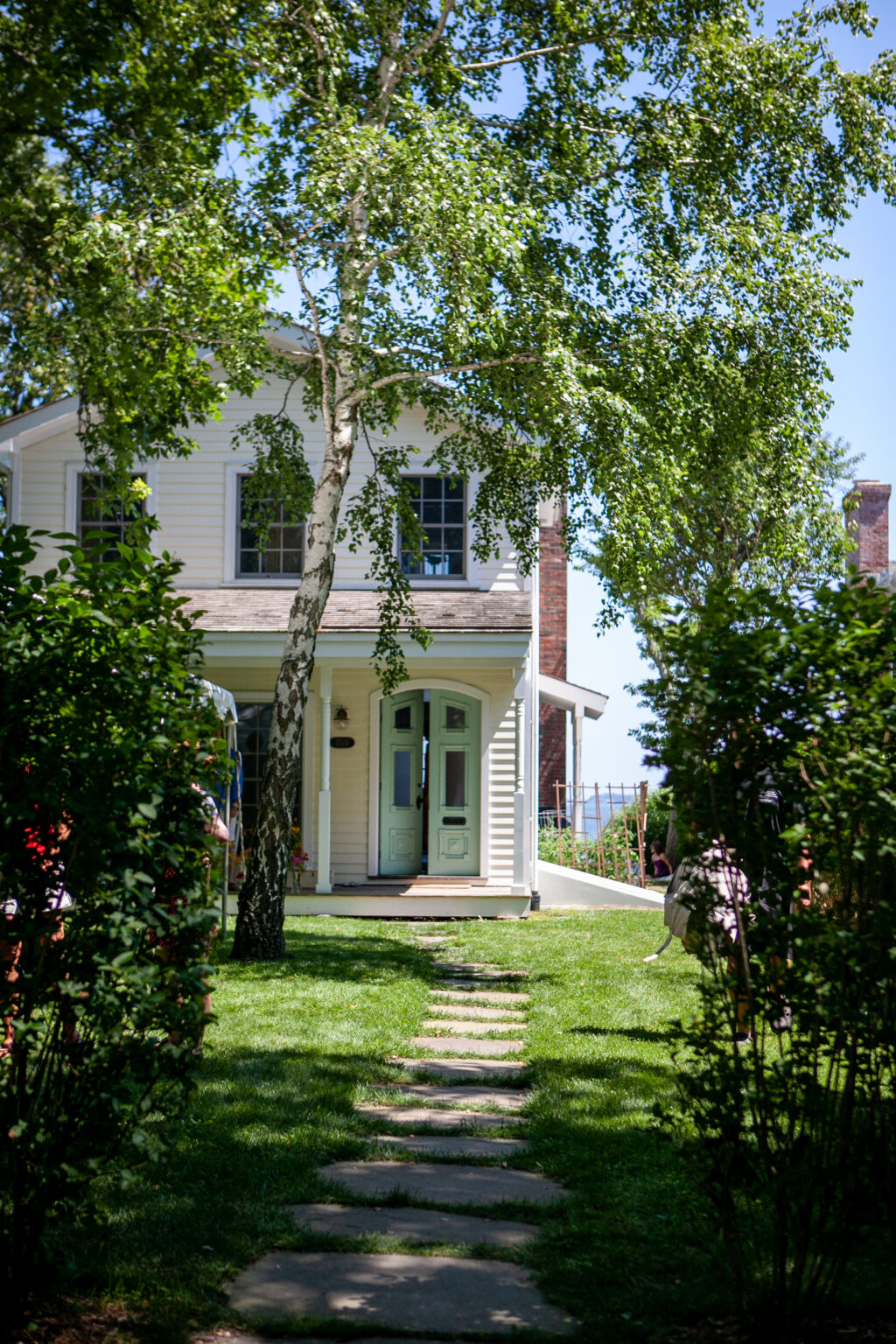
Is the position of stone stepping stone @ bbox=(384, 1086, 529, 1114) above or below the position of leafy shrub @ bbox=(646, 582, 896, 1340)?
below

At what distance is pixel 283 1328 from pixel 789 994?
1623mm

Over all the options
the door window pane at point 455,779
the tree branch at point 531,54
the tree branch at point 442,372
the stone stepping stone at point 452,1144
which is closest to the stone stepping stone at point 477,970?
the stone stepping stone at point 452,1144

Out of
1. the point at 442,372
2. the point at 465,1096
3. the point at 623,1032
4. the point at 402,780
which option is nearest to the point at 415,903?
the point at 402,780

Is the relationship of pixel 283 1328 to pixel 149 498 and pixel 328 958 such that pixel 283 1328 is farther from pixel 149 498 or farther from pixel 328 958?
pixel 149 498

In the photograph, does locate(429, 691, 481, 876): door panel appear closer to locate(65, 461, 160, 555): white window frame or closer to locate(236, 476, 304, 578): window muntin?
locate(236, 476, 304, 578): window muntin

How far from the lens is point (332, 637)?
1457 cm

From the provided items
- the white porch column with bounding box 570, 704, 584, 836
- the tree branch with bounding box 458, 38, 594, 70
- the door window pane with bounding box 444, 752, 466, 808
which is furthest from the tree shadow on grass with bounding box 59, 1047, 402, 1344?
the white porch column with bounding box 570, 704, 584, 836

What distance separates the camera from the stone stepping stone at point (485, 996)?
8.77 meters

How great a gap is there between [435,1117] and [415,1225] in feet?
4.94

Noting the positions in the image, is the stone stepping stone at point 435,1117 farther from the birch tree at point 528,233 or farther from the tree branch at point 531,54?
the tree branch at point 531,54

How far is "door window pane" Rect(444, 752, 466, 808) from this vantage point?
53.2 ft

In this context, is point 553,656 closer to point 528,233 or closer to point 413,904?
point 413,904

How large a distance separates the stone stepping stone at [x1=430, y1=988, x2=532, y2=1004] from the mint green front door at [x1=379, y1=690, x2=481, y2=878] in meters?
6.76

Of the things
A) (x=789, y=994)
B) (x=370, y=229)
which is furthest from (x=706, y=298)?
(x=789, y=994)
